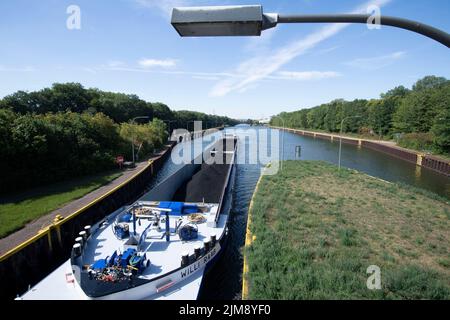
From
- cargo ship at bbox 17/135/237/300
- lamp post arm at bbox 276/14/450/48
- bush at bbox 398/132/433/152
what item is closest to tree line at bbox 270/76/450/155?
bush at bbox 398/132/433/152

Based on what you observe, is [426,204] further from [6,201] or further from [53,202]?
[6,201]

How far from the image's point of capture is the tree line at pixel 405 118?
1775 inches

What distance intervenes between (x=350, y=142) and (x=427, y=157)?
128 feet

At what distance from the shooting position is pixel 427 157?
42094 millimetres

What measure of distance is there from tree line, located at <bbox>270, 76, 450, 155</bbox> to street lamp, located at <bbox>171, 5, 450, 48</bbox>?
2786cm

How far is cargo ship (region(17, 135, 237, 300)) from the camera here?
371 inches

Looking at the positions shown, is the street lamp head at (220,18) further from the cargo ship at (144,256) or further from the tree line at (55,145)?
the tree line at (55,145)

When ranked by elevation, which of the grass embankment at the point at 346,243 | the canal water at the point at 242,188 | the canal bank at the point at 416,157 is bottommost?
the canal water at the point at 242,188

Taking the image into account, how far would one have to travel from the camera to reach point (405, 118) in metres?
61.6

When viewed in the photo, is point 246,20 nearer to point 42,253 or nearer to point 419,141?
point 42,253

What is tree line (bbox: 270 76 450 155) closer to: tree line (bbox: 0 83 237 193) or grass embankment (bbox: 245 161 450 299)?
grass embankment (bbox: 245 161 450 299)

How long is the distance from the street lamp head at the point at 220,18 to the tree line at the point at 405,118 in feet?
92.0

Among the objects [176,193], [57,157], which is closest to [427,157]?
[176,193]

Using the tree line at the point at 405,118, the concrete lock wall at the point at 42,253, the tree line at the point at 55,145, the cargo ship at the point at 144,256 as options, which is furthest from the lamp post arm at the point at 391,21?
the tree line at the point at 405,118
